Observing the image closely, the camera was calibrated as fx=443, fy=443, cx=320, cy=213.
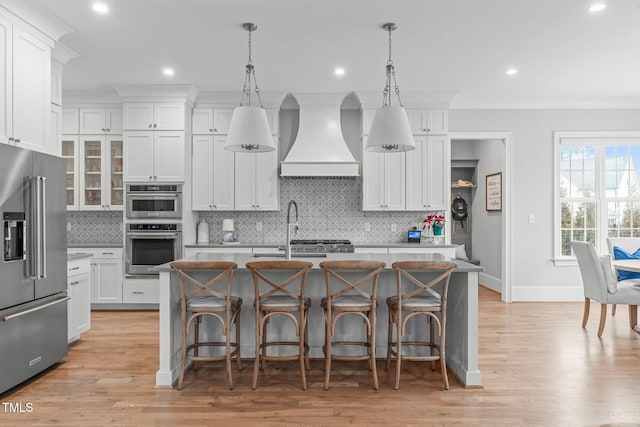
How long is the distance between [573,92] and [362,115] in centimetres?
272

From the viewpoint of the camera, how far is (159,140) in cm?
556

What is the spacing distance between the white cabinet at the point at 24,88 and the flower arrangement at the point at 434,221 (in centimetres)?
446

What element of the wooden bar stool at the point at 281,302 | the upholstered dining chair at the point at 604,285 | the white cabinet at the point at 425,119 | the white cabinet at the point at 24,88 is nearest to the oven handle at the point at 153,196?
the white cabinet at the point at 24,88

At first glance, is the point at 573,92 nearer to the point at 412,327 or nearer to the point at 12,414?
the point at 412,327

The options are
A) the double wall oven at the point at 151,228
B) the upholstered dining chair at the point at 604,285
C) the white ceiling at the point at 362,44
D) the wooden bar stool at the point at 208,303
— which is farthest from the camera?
the double wall oven at the point at 151,228

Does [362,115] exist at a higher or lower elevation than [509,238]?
higher

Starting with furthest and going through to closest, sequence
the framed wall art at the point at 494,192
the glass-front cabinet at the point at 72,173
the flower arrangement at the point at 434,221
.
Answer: the framed wall art at the point at 494,192, the flower arrangement at the point at 434,221, the glass-front cabinet at the point at 72,173

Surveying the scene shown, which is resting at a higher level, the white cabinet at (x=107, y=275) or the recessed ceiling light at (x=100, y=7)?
the recessed ceiling light at (x=100, y=7)

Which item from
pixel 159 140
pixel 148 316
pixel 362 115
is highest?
pixel 362 115

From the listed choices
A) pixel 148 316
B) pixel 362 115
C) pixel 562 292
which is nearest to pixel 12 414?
pixel 148 316

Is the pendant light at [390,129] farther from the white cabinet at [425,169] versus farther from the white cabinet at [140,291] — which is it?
the white cabinet at [140,291]

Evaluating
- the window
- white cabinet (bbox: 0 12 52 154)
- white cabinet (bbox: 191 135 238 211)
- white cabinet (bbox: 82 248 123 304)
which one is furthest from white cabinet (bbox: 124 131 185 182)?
the window

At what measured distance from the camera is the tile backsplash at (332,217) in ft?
20.2

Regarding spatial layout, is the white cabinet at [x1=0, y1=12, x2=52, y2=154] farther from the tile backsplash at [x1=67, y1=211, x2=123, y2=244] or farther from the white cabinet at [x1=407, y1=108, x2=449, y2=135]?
the white cabinet at [x1=407, y1=108, x2=449, y2=135]
